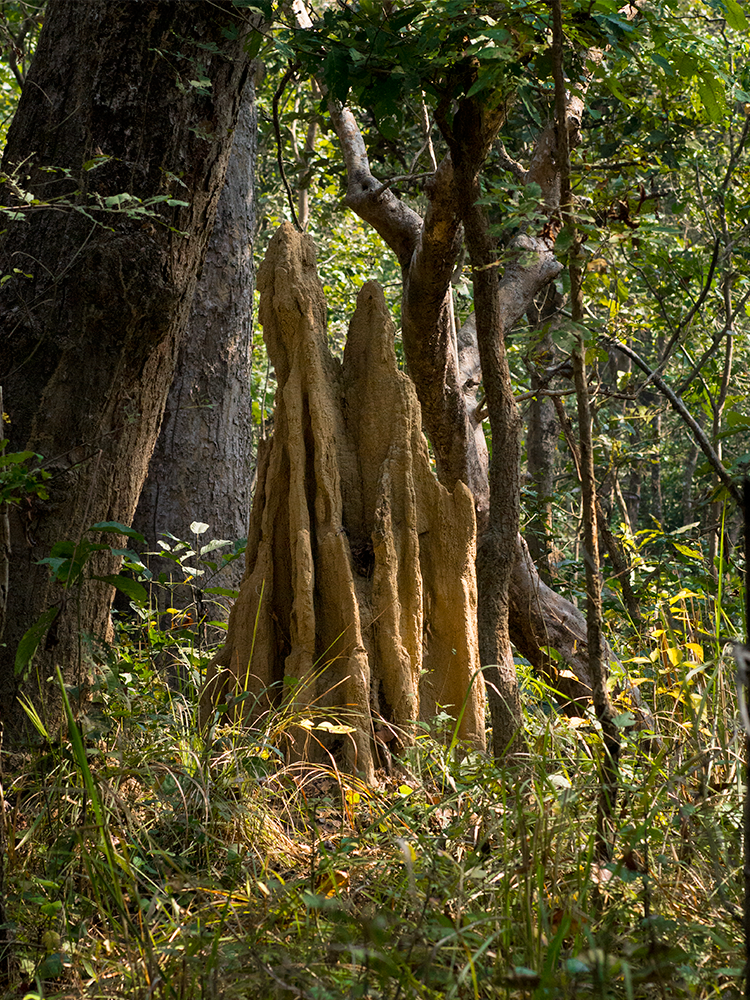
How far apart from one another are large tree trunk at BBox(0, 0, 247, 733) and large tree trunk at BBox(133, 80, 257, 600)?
224 cm

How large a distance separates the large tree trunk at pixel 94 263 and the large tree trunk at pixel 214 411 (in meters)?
2.24

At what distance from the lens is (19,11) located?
484 cm

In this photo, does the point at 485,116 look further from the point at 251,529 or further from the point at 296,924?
the point at 296,924

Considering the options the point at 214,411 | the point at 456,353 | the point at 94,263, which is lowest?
the point at 94,263

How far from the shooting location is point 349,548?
3.84 metres

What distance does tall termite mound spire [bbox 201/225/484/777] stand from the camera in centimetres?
362

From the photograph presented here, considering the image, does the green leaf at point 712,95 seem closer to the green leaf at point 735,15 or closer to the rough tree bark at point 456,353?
the green leaf at point 735,15

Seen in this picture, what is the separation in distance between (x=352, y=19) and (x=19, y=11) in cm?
→ 257

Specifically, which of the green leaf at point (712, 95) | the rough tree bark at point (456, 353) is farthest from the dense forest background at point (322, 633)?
the rough tree bark at point (456, 353)

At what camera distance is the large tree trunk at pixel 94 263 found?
11.0 feet

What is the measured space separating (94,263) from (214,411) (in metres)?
2.82

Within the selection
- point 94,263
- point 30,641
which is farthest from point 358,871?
point 94,263

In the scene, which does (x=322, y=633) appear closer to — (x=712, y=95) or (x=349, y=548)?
(x=349, y=548)

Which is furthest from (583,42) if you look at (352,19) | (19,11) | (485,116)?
(19,11)
